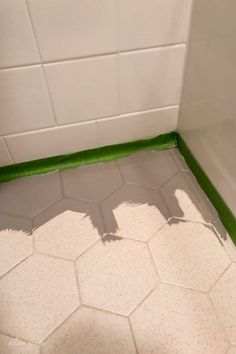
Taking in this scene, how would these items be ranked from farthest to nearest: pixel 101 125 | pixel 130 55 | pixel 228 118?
pixel 101 125 < pixel 130 55 < pixel 228 118

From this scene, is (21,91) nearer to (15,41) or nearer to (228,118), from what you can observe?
(15,41)

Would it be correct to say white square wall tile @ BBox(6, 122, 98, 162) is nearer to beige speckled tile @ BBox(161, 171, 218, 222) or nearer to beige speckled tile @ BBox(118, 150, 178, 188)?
beige speckled tile @ BBox(118, 150, 178, 188)

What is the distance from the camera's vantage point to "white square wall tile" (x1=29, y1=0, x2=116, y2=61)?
1.96ft

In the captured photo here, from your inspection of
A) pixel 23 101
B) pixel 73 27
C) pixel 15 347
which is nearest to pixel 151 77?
pixel 73 27

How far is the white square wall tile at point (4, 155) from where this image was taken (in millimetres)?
796

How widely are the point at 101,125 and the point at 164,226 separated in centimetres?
34

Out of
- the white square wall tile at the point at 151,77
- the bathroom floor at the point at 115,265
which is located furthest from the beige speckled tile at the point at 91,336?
the white square wall tile at the point at 151,77

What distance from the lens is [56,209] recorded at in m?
0.78

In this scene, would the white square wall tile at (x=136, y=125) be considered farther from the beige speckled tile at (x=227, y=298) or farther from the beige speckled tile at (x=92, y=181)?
the beige speckled tile at (x=227, y=298)

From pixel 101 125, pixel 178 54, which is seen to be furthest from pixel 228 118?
pixel 101 125

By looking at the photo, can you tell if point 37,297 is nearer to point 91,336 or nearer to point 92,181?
point 91,336

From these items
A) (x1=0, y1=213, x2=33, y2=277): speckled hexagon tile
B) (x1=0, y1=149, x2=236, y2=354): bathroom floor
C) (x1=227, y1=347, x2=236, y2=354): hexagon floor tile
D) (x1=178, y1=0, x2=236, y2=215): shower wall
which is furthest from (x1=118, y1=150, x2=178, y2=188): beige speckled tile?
(x1=227, y1=347, x2=236, y2=354): hexagon floor tile

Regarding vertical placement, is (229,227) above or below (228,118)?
below

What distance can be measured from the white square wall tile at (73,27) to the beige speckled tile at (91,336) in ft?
1.91
